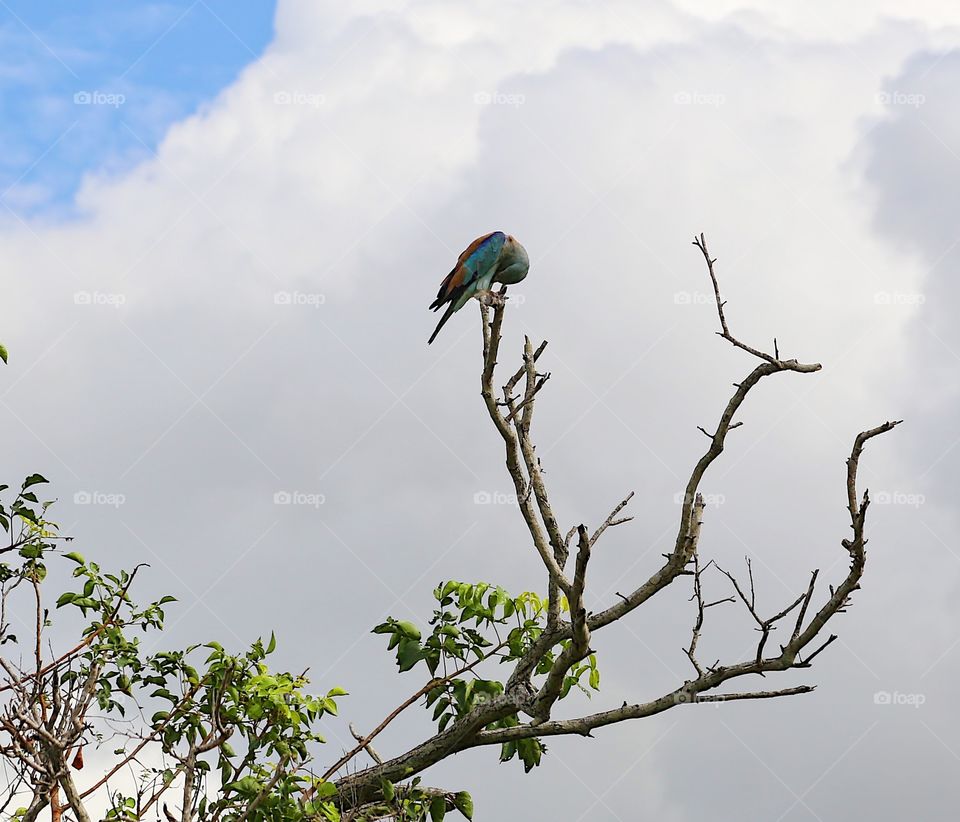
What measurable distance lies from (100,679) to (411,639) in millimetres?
1503

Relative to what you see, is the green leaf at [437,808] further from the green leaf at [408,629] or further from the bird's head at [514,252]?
the bird's head at [514,252]

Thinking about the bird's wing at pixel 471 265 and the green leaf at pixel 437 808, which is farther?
the bird's wing at pixel 471 265

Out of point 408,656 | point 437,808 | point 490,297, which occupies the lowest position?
point 437,808

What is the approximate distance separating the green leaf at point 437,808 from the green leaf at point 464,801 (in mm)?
94

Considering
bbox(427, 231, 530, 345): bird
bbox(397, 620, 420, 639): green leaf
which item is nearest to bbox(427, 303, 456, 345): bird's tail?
bbox(427, 231, 530, 345): bird

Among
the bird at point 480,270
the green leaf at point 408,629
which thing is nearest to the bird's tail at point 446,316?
the bird at point 480,270

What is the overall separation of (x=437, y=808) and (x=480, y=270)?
2985mm

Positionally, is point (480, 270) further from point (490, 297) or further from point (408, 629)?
point (408, 629)

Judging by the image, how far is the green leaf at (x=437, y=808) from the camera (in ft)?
18.0

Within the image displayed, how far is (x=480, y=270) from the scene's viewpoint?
6.70 m

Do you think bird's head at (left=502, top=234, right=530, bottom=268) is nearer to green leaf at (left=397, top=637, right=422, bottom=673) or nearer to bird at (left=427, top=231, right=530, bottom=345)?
bird at (left=427, top=231, right=530, bottom=345)

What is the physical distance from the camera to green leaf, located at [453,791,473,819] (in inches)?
220

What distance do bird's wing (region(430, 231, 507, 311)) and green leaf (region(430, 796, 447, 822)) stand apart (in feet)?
9.17

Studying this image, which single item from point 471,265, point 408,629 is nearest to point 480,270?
point 471,265
